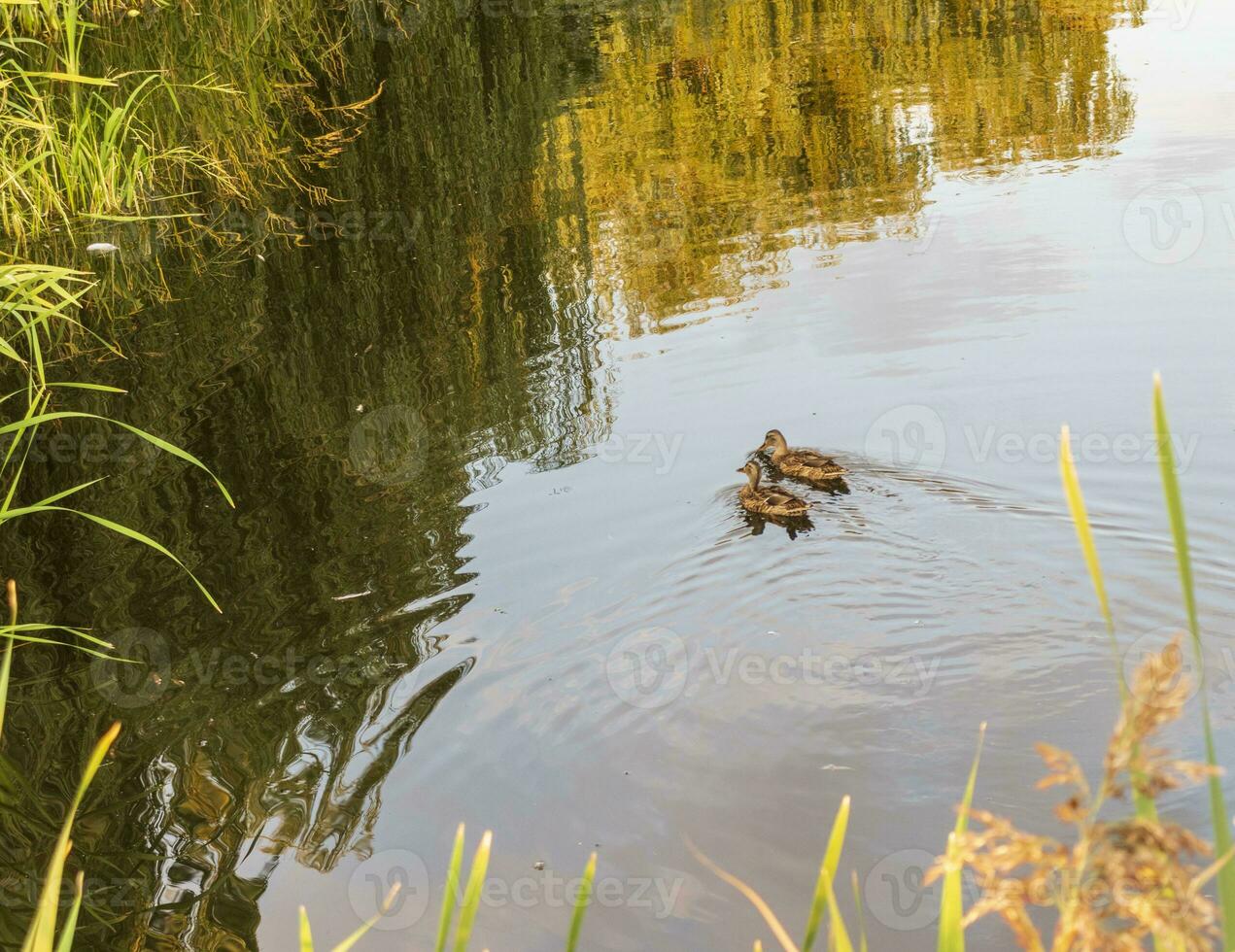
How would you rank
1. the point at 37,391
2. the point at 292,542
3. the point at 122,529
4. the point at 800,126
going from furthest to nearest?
A: the point at 800,126
the point at 37,391
the point at 292,542
the point at 122,529

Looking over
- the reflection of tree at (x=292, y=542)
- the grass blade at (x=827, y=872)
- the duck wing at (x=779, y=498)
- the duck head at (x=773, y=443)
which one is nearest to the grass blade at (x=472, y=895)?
the grass blade at (x=827, y=872)

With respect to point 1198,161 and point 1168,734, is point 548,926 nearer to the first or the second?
point 1168,734

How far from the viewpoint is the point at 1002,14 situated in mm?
18031

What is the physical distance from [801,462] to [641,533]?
995 millimetres

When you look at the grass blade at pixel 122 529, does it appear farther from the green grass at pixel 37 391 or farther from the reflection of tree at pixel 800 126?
the reflection of tree at pixel 800 126

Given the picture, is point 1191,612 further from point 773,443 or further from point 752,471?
point 773,443

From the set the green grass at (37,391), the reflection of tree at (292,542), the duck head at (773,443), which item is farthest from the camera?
the duck head at (773,443)

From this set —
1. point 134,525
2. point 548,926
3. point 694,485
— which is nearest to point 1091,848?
point 548,926

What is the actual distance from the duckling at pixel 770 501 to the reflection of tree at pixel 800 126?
2.93 meters

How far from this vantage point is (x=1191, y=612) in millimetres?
1208

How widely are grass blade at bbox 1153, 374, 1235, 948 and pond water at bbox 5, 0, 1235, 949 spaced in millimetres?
2430

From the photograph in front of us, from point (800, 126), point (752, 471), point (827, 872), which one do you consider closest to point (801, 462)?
point (752, 471)

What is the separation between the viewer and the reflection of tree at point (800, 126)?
10.5 m

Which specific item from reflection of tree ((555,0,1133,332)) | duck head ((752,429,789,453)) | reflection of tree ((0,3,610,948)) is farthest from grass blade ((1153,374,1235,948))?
reflection of tree ((555,0,1133,332))
